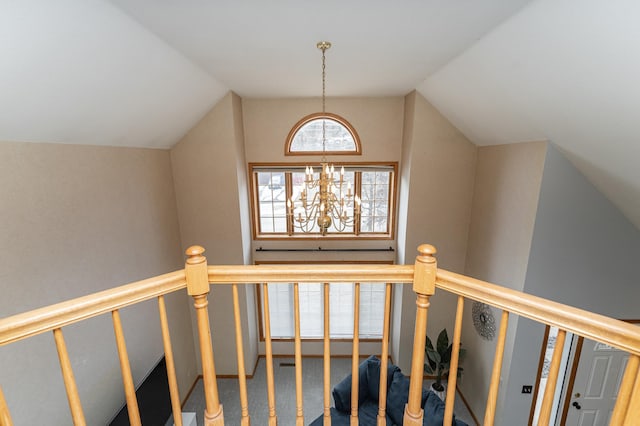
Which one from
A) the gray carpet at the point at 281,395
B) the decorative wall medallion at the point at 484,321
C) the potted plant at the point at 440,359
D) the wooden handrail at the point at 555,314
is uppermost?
the wooden handrail at the point at 555,314

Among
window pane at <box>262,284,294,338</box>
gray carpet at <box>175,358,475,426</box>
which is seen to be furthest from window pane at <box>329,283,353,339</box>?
window pane at <box>262,284,294,338</box>

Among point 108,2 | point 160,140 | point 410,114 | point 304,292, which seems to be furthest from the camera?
point 304,292

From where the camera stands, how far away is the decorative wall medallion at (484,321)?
3.68m

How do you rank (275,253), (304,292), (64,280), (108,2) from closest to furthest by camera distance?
(108,2), (64,280), (275,253), (304,292)

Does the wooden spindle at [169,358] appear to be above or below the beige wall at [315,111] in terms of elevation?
below

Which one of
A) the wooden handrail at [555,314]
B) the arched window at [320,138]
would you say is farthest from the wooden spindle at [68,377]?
the arched window at [320,138]

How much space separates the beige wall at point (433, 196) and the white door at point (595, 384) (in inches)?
64.9

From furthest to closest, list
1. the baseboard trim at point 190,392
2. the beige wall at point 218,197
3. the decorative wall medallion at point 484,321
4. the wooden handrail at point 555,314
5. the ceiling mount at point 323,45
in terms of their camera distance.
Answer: the baseboard trim at point 190,392, the beige wall at point 218,197, the decorative wall medallion at point 484,321, the ceiling mount at point 323,45, the wooden handrail at point 555,314

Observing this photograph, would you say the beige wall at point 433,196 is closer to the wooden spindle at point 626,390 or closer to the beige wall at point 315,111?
the beige wall at point 315,111

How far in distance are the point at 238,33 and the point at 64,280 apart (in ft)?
8.21

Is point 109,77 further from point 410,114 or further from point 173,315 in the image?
point 410,114

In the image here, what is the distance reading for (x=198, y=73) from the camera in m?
3.03

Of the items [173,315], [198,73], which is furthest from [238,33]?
[173,315]

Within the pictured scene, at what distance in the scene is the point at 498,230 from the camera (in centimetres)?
362
